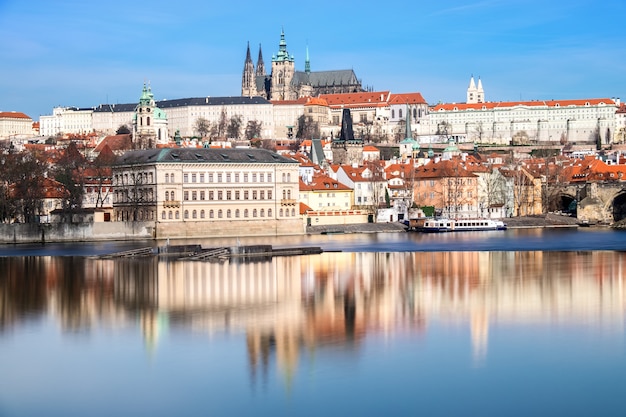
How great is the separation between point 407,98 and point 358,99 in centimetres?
725

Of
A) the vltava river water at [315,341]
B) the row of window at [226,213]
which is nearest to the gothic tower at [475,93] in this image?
the row of window at [226,213]

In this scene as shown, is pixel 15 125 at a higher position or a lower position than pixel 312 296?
higher

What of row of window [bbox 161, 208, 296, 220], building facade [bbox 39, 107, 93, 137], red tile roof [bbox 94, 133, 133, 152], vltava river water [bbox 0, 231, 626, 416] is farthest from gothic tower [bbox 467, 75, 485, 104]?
vltava river water [bbox 0, 231, 626, 416]

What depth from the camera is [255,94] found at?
175m

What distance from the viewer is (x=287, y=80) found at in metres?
173

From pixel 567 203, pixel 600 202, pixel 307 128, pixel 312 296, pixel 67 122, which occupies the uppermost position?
pixel 67 122

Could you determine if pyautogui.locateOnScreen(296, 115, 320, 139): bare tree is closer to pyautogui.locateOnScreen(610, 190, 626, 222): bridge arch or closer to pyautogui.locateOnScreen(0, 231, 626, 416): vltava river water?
pyautogui.locateOnScreen(610, 190, 626, 222): bridge arch

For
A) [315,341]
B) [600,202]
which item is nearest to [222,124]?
[600,202]

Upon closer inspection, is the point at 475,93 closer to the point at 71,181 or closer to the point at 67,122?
the point at 67,122

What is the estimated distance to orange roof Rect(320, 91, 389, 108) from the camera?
539ft

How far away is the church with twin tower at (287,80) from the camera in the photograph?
173125mm

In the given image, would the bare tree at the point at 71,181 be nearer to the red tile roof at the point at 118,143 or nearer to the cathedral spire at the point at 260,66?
the red tile roof at the point at 118,143

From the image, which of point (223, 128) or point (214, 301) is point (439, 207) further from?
point (223, 128)

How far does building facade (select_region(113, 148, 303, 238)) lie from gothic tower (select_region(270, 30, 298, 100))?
116908 mm
